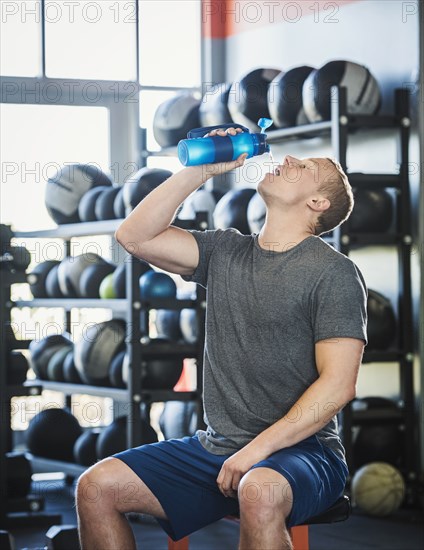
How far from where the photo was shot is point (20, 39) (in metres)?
4.73

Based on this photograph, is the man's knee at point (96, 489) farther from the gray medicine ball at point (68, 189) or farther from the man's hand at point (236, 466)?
the gray medicine ball at point (68, 189)

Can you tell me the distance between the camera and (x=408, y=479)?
3793 mm

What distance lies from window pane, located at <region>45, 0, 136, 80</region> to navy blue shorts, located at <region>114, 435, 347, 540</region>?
10.2 ft

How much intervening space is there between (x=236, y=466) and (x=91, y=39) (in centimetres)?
340

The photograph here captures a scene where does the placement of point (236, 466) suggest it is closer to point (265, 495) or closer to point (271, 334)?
point (265, 495)

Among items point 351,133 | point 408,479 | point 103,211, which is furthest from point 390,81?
point 408,479

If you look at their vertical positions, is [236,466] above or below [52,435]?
above

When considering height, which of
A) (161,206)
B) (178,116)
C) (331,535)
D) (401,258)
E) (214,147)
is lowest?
(331,535)

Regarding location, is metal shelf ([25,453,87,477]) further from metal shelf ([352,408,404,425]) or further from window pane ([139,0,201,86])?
window pane ([139,0,201,86])

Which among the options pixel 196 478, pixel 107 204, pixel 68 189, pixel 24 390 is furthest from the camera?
pixel 68 189

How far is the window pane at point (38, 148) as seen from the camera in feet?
15.2

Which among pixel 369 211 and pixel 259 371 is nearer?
pixel 259 371

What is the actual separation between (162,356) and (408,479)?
104 centimetres

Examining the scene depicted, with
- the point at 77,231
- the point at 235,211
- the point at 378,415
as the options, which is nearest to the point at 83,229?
the point at 77,231
